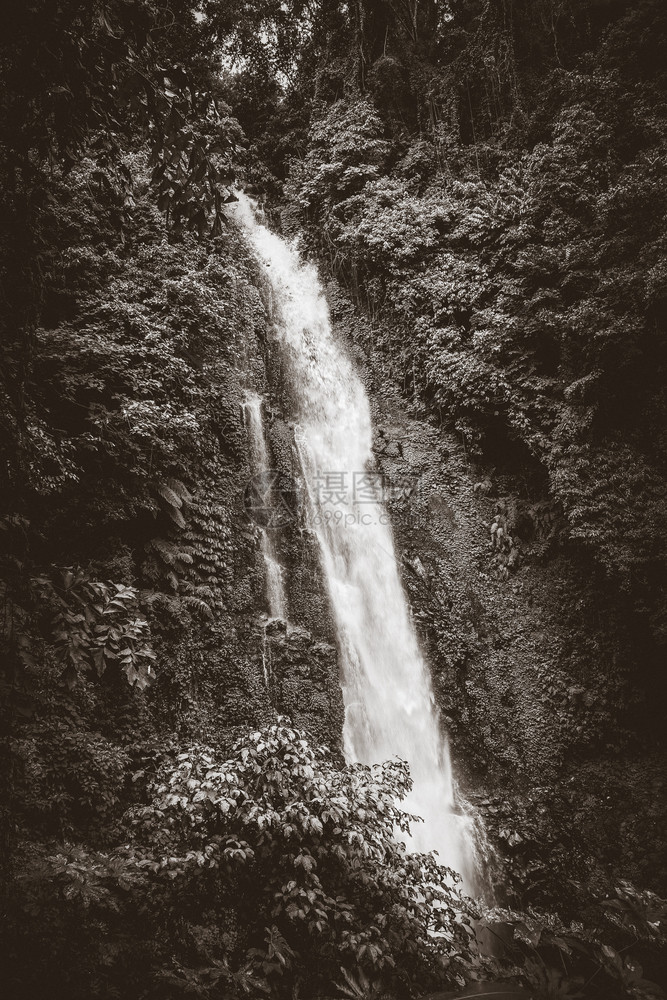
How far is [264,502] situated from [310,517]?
87 cm

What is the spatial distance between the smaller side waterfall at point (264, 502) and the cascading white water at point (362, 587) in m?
0.80

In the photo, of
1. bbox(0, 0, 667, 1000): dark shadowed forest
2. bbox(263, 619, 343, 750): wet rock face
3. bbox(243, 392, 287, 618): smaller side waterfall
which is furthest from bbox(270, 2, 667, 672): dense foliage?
bbox(263, 619, 343, 750): wet rock face

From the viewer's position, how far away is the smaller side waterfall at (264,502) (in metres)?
7.46

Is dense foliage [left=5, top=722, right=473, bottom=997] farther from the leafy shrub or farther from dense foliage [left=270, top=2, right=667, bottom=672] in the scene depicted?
dense foliage [left=270, top=2, right=667, bottom=672]

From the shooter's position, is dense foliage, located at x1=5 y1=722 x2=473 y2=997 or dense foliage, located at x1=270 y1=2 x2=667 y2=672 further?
dense foliage, located at x1=270 y1=2 x2=667 y2=672

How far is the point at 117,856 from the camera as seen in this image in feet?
12.5

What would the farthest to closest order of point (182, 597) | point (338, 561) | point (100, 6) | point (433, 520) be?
point (433, 520)
point (338, 561)
point (182, 597)
point (100, 6)

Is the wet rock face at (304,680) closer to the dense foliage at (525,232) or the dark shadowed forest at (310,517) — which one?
the dark shadowed forest at (310,517)

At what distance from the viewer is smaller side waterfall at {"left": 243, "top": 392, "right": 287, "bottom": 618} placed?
7457mm

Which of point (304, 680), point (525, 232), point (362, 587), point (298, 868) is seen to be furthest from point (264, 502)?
point (525, 232)

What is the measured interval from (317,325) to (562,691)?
27.7ft

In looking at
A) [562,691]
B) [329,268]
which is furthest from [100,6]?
[329,268]

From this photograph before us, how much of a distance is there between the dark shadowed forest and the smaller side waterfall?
0.11 meters

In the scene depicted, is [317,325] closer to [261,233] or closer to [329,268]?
[329,268]
